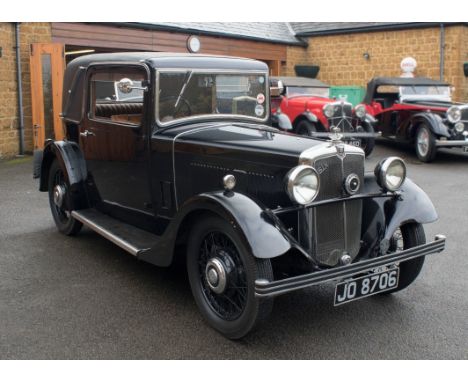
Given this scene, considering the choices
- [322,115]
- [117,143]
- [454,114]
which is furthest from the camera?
[322,115]

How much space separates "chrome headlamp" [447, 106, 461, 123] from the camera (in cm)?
1031

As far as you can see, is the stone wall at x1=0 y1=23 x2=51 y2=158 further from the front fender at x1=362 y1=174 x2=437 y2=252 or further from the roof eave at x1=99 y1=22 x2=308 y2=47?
the front fender at x1=362 y1=174 x2=437 y2=252

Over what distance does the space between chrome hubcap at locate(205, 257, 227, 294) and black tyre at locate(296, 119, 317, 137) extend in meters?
7.87

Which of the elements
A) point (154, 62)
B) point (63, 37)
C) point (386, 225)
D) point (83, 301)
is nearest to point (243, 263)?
point (386, 225)

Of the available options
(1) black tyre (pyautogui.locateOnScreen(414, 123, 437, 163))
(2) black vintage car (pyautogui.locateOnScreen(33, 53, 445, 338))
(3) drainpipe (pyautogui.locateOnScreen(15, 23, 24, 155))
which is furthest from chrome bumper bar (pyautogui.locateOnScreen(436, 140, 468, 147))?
(3) drainpipe (pyautogui.locateOnScreen(15, 23, 24, 155))

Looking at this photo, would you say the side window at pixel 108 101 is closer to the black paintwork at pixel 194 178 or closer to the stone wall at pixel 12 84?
the black paintwork at pixel 194 178

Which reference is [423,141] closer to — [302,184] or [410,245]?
[410,245]

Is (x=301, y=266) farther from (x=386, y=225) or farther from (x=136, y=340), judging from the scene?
(x=136, y=340)

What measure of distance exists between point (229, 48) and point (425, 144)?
21.5 ft

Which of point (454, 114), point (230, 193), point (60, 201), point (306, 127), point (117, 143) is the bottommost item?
point (60, 201)

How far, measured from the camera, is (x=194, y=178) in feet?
12.9

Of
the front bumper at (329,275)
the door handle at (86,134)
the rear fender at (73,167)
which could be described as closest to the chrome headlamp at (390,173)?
the front bumper at (329,275)

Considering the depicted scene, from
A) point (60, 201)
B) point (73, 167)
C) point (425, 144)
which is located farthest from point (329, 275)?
point (425, 144)

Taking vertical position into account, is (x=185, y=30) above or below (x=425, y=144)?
above
